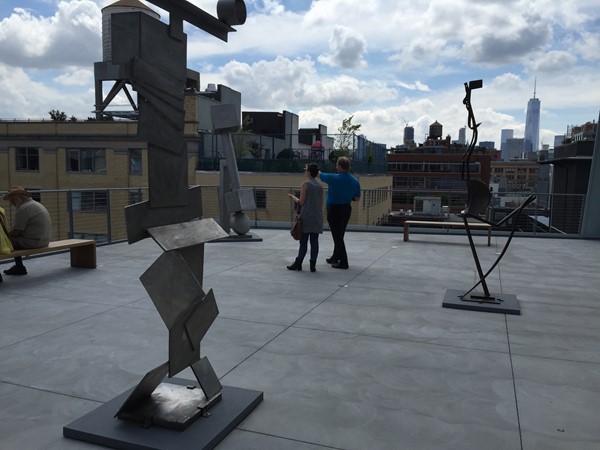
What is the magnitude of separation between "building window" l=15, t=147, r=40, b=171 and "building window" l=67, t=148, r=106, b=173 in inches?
119

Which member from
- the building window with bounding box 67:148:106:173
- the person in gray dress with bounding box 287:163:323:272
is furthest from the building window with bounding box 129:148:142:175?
the person in gray dress with bounding box 287:163:323:272

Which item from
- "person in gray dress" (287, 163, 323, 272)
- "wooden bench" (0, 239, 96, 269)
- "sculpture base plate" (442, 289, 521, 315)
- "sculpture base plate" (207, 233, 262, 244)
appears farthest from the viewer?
"sculpture base plate" (207, 233, 262, 244)

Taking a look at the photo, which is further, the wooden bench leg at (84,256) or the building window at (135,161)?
the building window at (135,161)

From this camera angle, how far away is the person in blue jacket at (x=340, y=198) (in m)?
9.28

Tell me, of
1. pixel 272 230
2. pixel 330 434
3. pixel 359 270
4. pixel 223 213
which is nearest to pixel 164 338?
pixel 330 434

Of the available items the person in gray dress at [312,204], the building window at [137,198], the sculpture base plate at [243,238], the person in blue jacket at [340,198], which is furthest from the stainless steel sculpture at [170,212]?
the building window at [137,198]

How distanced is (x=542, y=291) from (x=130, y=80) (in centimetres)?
682

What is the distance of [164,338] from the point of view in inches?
217

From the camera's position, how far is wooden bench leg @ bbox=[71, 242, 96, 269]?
9.16m

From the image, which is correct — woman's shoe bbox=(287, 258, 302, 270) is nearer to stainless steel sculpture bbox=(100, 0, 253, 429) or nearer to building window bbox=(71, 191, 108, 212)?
building window bbox=(71, 191, 108, 212)

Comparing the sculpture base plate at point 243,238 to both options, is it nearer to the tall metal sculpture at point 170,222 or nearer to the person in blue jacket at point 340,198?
the person in blue jacket at point 340,198

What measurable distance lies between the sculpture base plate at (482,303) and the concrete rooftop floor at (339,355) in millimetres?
131

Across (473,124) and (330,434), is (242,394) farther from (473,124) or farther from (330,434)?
(473,124)

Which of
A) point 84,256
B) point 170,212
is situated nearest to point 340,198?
point 84,256
